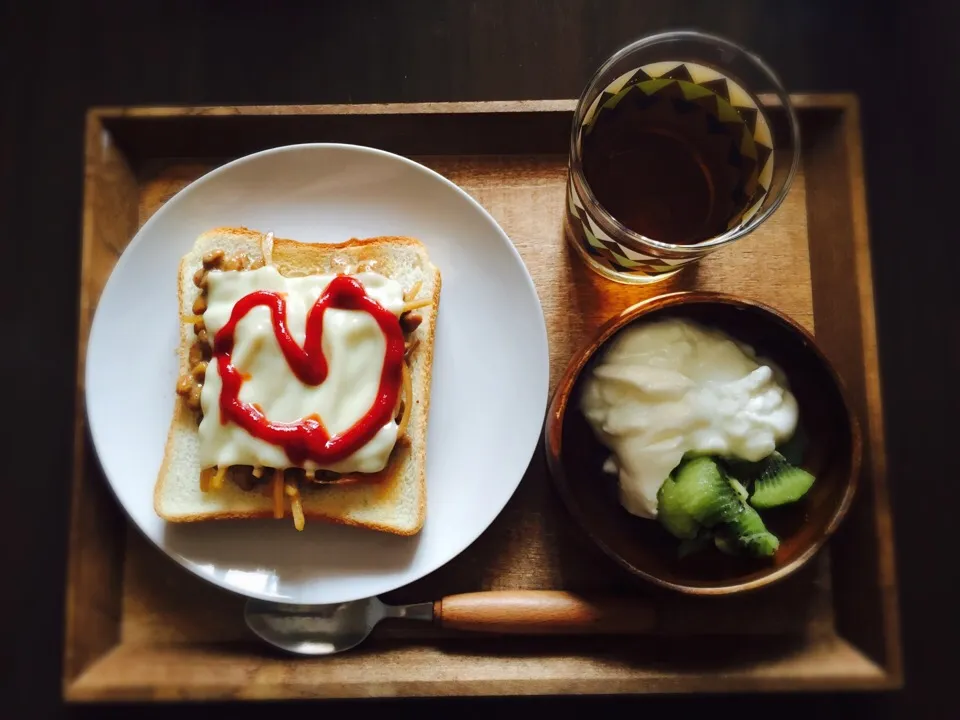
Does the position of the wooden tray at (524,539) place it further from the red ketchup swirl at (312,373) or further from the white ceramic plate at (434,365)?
the red ketchup swirl at (312,373)

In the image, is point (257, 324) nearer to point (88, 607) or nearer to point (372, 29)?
point (88, 607)

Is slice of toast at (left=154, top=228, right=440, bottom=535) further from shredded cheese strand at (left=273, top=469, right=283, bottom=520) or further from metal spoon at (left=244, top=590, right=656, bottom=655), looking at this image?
metal spoon at (left=244, top=590, right=656, bottom=655)

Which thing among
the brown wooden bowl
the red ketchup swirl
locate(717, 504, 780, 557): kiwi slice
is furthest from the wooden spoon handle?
the red ketchup swirl

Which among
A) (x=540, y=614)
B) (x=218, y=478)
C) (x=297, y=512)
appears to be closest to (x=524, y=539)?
(x=540, y=614)

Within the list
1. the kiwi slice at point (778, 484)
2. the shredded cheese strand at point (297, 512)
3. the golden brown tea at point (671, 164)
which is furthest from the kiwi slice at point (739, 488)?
the shredded cheese strand at point (297, 512)

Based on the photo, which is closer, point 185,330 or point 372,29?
point 185,330

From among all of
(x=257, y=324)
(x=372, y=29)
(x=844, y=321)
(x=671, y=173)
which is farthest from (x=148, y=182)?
(x=844, y=321)
